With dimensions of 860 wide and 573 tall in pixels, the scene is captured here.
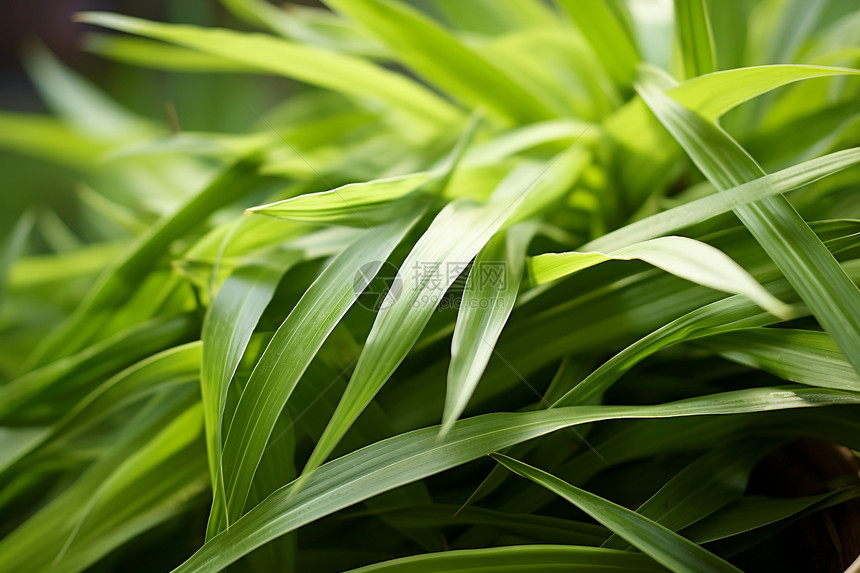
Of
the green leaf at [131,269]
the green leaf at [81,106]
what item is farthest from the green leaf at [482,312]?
the green leaf at [81,106]

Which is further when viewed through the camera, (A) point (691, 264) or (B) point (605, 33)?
(B) point (605, 33)

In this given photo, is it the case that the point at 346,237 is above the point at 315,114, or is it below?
below

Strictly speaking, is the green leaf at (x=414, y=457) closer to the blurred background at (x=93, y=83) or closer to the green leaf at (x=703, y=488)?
the green leaf at (x=703, y=488)

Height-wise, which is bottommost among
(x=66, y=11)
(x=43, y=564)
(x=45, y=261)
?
(x=43, y=564)

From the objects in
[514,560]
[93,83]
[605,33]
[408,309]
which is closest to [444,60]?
[605,33]

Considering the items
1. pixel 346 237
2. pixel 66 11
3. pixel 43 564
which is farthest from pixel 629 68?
pixel 66 11

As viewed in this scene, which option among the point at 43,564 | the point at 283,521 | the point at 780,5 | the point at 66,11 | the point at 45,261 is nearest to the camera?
the point at 283,521

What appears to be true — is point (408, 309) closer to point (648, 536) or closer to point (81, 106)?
point (648, 536)

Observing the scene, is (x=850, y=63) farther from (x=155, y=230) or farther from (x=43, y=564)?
(x=43, y=564)
